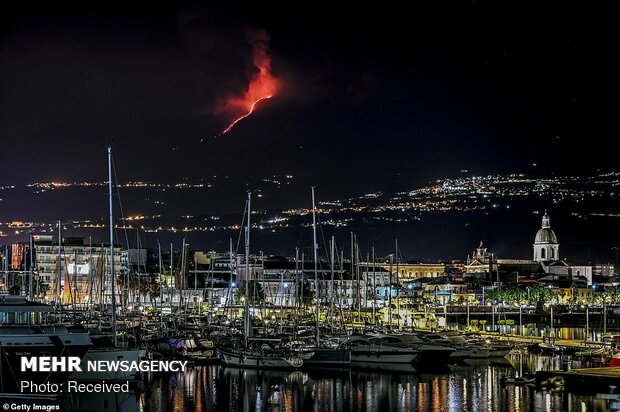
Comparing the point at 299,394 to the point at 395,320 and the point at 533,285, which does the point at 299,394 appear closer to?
the point at 395,320

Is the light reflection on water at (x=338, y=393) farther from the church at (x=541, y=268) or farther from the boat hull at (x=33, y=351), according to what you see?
the church at (x=541, y=268)

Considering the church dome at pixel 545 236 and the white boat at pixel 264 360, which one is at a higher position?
the church dome at pixel 545 236

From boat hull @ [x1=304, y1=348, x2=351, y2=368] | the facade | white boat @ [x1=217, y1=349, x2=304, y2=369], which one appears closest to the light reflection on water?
white boat @ [x1=217, y1=349, x2=304, y2=369]

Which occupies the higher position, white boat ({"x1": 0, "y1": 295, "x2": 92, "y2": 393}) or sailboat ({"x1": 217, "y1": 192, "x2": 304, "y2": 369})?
white boat ({"x1": 0, "y1": 295, "x2": 92, "y2": 393})

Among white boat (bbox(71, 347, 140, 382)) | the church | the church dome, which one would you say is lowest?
the church

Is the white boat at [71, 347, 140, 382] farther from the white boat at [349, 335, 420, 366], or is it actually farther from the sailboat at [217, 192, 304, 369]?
the white boat at [349, 335, 420, 366]

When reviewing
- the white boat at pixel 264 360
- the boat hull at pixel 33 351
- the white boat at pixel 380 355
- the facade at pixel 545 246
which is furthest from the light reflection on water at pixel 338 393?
the facade at pixel 545 246

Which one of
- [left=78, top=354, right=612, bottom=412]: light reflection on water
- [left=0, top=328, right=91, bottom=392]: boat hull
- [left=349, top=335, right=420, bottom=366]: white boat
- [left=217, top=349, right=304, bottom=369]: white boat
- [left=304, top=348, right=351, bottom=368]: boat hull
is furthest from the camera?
[left=349, top=335, right=420, bottom=366]: white boat

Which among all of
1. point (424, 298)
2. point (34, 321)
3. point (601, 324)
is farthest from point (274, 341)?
point (424, 298)
